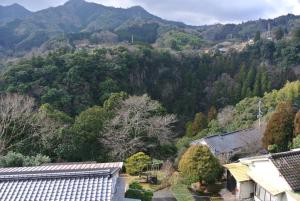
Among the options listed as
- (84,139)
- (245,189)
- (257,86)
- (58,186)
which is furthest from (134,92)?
(58,186)

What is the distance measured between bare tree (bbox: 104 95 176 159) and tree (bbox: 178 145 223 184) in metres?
6.80

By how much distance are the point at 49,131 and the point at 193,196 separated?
10189 mm

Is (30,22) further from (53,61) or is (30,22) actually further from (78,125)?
(78,125)

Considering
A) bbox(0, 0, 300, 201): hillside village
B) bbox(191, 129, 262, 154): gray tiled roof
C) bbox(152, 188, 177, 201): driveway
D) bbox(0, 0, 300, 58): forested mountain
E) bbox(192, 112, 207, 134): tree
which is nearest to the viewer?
bbox(0, 0, 300, 201): hillside village

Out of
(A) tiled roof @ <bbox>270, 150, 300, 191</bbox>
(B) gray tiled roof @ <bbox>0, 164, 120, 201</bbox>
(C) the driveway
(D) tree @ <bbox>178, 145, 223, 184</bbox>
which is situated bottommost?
(C) the driveway

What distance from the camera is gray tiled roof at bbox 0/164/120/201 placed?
747cm

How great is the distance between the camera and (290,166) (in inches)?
583

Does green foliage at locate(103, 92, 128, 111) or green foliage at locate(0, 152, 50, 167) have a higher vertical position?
green foliage at locate(103, 92, 128, 111)

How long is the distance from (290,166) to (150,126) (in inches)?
528

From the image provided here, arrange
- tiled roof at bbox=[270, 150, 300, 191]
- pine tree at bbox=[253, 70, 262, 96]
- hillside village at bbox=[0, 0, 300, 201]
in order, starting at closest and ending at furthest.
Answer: hillside village at bbox=[0, 0, 300, 201]
tiled roof at bbox=[270, 150, 300, 191]
pine tree at bbox=[253, 70, 262, 96]

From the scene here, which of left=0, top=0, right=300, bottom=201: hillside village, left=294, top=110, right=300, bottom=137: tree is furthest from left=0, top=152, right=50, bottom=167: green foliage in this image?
left=294, top=110, right=300, bottom=137: tree

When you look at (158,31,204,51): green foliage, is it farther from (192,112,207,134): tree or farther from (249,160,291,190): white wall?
(249,160,291,190): white wall

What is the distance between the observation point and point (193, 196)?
1816 centimetres

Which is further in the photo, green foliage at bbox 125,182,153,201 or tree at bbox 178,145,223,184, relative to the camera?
tree at bbox 178,145,223,184
